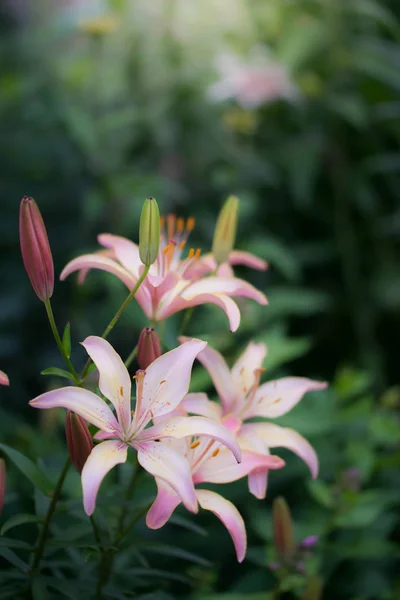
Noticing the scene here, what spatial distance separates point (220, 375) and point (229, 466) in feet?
0.23

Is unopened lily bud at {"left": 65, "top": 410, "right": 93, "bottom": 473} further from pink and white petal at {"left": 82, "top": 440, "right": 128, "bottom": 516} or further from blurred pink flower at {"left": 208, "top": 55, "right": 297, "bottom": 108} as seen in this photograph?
blurred pink flower at {"left": 208, "top": 55, "right": 297, "bottom": 108}

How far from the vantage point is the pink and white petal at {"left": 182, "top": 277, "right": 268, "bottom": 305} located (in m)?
0.51

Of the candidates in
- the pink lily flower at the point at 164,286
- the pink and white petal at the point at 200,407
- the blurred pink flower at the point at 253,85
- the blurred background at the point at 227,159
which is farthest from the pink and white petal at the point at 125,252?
the blurred pink flower at the point at 253,85

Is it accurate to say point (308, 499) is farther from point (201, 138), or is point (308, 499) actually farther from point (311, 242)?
point (201, 138)

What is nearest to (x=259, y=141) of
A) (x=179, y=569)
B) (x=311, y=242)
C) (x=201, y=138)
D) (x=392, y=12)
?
(x=201, y=138)

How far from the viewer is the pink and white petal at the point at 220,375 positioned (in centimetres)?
54

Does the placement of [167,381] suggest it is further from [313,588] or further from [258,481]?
[313,588]

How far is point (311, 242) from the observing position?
1502mm

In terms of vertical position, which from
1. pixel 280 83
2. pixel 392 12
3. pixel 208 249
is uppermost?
pixel 392 12

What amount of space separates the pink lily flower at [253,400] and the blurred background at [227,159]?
0.48 m

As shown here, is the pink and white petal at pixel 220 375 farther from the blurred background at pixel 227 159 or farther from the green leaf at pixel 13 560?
the blurred background at pixel 227 159

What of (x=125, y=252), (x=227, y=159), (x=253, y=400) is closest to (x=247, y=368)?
(x=253, y=400)

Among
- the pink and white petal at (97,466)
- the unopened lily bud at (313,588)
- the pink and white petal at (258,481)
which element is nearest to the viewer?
the pink and white petal at (97,466)

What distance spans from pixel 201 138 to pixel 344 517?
924 mm
